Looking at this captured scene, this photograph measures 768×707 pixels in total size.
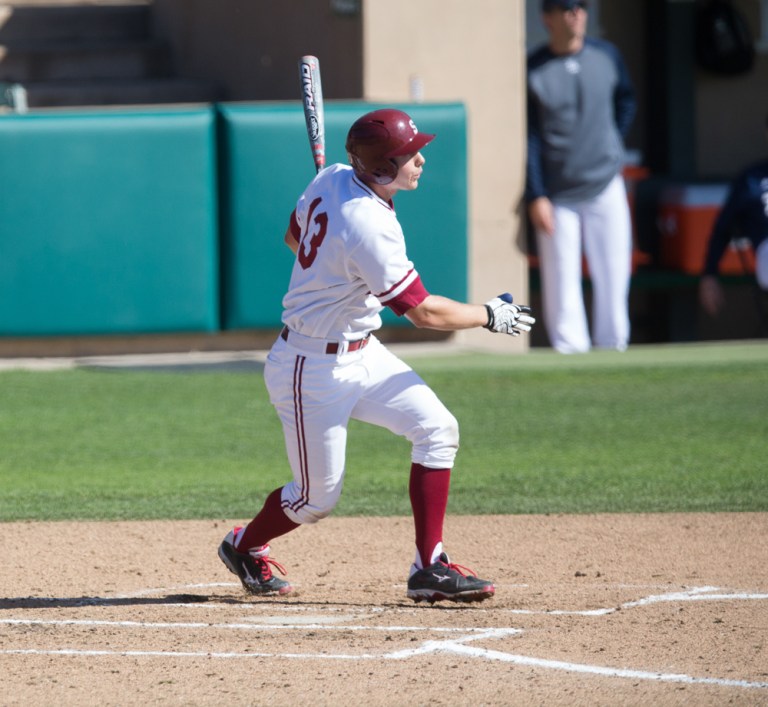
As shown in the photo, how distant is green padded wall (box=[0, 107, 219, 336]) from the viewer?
10.1 meters

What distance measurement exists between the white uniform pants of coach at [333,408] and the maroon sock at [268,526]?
0.25 feet

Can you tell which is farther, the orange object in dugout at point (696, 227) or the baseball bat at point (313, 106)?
the orange object in dugout at point (696, 227)

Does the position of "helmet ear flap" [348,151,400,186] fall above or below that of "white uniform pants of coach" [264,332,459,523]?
above

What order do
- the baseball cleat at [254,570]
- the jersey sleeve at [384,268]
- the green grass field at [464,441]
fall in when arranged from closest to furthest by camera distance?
the jersey sleeve at [384,268], the baseball cleat at [254,570], the green grass field at [464,441]

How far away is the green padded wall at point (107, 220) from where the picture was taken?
10117 mm

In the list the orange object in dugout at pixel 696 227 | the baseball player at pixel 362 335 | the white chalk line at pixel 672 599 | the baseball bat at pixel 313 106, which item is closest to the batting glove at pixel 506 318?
the baseball player at pixel 362 335

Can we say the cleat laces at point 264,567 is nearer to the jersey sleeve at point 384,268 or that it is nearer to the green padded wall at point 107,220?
the jersey sleeve at point 384,268

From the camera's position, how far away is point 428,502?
4.83m

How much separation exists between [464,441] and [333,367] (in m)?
3.36

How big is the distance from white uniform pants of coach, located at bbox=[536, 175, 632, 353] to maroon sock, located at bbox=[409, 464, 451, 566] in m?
5.98

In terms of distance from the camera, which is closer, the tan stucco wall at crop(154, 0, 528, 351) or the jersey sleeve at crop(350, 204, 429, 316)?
the jersey sleeve at crop(350, 204, 429, 316)

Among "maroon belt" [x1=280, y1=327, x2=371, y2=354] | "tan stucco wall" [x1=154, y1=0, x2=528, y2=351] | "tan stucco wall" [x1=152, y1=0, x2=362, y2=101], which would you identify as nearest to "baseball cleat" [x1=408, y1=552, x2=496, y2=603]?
"maroon belt" [x1=280, y1=327, x2=371, y2=354]

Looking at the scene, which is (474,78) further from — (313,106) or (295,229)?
(295,229)

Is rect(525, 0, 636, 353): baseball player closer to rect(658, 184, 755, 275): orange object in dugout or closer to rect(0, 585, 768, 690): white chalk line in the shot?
rect(658, 184, 755, 275): orange object in dugout
